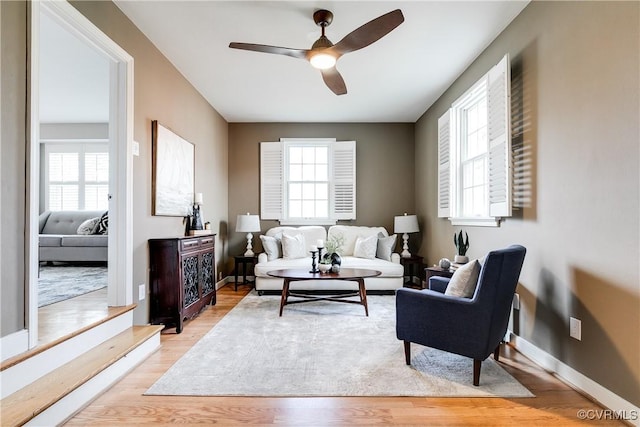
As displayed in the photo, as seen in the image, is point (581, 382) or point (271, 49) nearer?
point (581, 382)

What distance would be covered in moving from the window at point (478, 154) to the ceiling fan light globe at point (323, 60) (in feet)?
4.65

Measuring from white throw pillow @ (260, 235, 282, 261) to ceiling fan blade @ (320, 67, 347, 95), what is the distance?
8.47 ft

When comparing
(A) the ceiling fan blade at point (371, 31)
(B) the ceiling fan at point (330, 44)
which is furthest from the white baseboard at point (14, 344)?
(A) the ceiling fan blade at point (371, 31)

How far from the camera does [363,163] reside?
5.95 metres

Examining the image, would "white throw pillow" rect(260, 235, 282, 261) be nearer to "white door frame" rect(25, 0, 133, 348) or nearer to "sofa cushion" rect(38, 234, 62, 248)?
"white door frame" rect(25, 0, 133, 348)

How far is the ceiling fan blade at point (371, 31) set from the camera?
7.01ft

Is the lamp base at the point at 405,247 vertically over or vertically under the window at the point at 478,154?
under

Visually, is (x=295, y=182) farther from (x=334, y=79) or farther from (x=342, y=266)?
(x=334, y=79)

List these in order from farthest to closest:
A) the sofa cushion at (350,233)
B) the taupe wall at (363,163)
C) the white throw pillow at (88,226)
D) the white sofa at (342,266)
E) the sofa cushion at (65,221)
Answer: the taupe wall at (363,163), the sofa cushion at (65,221), the white throw pillow at (88,226), the sofa cushion at (350,233), the white sofa at (342,266)

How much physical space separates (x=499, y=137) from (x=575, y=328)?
157 centimetres

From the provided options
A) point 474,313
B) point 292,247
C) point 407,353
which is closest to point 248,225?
point 292,247

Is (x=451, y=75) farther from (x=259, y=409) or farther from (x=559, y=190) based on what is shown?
(x=259, y=409)

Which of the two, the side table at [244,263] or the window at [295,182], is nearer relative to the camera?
the side table at [244,263]

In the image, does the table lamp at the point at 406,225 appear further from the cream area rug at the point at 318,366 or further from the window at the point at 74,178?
the window at the point at 74,178
